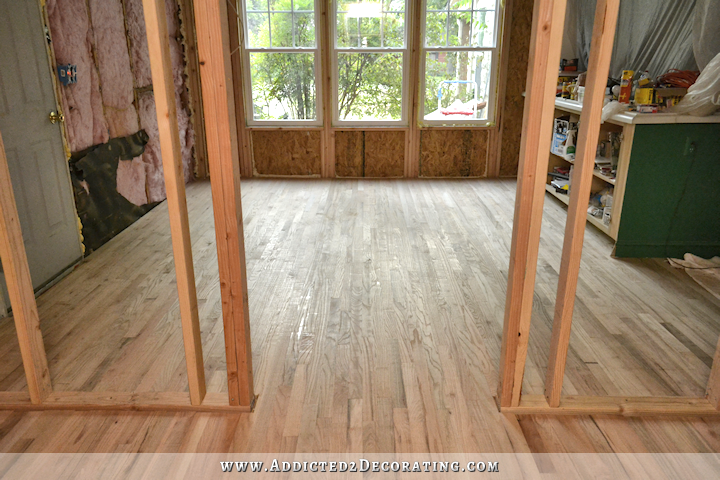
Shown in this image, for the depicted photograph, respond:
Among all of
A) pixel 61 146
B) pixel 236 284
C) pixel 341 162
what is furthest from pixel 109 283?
pixel 341 162

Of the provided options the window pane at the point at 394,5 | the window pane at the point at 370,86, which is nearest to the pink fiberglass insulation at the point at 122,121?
the window pane at the point at 370,86

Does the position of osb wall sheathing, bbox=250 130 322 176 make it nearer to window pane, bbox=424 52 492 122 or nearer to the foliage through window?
the foliage through window

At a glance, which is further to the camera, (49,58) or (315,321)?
(49,58)

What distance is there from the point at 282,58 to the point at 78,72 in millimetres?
2617

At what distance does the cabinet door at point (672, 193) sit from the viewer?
3.42m

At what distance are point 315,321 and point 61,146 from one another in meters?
2.04

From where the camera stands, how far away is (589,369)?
7.95ft

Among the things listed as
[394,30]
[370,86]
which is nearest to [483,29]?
[394,30]

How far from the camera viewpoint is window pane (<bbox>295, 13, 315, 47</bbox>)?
230 inches

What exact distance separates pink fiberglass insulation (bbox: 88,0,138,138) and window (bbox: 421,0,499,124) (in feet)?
10.0

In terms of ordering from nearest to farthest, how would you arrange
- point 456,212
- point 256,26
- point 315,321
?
point 315,321 → point 456,212 → point 256,26

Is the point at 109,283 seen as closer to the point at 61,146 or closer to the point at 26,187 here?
the point at 26,187

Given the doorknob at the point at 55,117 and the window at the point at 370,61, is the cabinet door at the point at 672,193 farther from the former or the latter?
the doorknob at the point at 55,117

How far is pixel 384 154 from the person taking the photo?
6234mm
